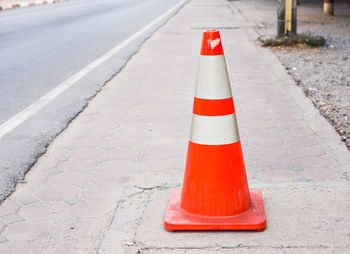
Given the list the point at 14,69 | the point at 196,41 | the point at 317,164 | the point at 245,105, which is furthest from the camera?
the point at 196,41

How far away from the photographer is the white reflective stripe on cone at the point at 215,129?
110 inches

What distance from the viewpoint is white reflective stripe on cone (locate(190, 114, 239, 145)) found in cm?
280

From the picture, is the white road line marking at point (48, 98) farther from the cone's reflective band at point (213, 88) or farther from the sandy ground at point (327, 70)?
the sandy ground at point (327, 70)

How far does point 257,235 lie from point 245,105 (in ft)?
9.55

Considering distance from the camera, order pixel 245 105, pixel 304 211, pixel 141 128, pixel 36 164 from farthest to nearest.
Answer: pixel 245 105 < pixel 141 128 < pixel 36 164 < pixel 304 211

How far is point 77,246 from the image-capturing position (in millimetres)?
2691

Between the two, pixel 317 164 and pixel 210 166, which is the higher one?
pixel 210 166

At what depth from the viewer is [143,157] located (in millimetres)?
4047

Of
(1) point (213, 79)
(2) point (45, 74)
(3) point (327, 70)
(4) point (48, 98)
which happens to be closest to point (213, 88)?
(1) point (213, 79)

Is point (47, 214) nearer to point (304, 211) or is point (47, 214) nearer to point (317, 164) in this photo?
point (304, 211)

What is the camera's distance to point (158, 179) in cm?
Result: 356

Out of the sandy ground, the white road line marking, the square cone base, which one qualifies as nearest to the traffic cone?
the square cone base

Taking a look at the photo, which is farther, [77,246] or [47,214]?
[47,214]

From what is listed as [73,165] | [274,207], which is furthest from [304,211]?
[73,165]
